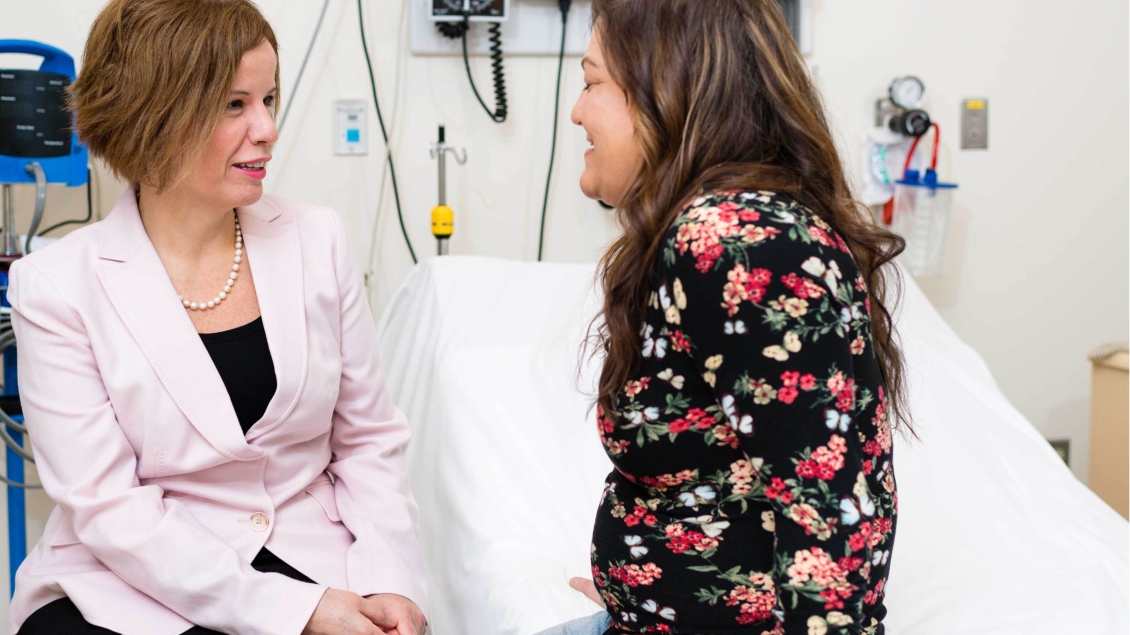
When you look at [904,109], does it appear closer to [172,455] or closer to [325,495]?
[325,495]

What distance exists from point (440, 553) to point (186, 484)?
1.70 ft

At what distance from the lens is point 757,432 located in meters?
0.76

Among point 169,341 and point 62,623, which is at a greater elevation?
point 169,341

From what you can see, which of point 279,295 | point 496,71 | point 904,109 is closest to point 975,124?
point 904,109

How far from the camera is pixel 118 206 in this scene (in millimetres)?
1283

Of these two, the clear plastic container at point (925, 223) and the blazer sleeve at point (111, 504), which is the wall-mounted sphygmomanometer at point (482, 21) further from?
the blazer sleeve at point (111, 504)

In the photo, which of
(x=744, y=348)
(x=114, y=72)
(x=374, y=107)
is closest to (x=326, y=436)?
(x=114, y=72)

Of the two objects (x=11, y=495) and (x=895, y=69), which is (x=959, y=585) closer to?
(x=895, y=69)

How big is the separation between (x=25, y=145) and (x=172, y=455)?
0.91 meters

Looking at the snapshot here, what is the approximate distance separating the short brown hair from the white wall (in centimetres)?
97

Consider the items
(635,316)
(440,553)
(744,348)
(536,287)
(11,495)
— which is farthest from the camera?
(536,287)

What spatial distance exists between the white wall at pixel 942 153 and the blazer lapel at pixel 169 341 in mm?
1008

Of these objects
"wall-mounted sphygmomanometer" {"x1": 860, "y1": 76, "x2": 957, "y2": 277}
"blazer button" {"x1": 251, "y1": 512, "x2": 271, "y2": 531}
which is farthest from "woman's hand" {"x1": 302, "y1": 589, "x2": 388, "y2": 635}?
"wall-mounted sphygmomanometer" {"x1": 860, "y1": 76, "x2": 957, "y2": 277}

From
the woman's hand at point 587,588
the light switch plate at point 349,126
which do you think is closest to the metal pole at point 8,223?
the light switch plate at point 349,126
